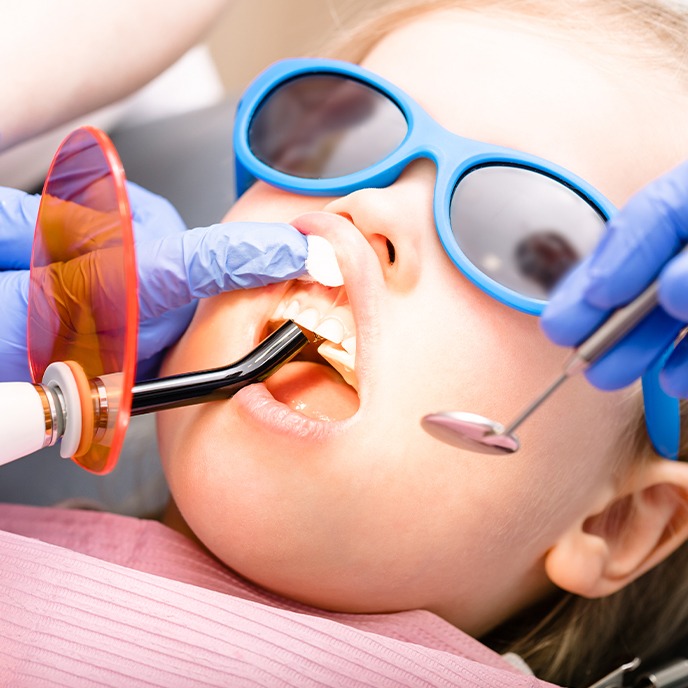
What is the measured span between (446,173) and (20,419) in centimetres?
42

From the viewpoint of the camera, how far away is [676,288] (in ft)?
1.86

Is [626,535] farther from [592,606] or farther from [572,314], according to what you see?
[572,314]

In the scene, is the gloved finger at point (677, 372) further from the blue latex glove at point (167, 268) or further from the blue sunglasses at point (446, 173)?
the blue latex glove at point (167, 268)

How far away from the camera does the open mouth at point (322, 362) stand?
2.73 ft

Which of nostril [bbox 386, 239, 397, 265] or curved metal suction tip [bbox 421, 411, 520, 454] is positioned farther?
nostril [bbox 386, 239, 397, 265]

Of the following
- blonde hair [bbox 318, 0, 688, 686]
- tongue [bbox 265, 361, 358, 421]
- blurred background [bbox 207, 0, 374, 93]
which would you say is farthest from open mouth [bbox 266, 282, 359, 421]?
blurred background [bbox 207, 0, 374, 93]

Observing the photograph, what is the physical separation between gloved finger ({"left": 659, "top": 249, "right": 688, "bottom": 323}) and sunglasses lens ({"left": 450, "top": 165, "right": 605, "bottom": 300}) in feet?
0.79

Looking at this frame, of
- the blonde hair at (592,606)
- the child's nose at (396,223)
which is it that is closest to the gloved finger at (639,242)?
the child's nose at (396,223)

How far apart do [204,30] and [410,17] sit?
1.19 feet

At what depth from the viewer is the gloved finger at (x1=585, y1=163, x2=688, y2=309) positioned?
23.9 inches

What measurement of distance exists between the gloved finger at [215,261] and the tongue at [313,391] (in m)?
0.10

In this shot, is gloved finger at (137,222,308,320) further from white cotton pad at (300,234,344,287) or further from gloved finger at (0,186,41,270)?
gloved finger at (0,186,41,270)

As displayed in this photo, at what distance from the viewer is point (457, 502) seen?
2.73ft

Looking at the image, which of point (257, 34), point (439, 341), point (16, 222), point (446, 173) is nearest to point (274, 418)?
point (439, 341)
